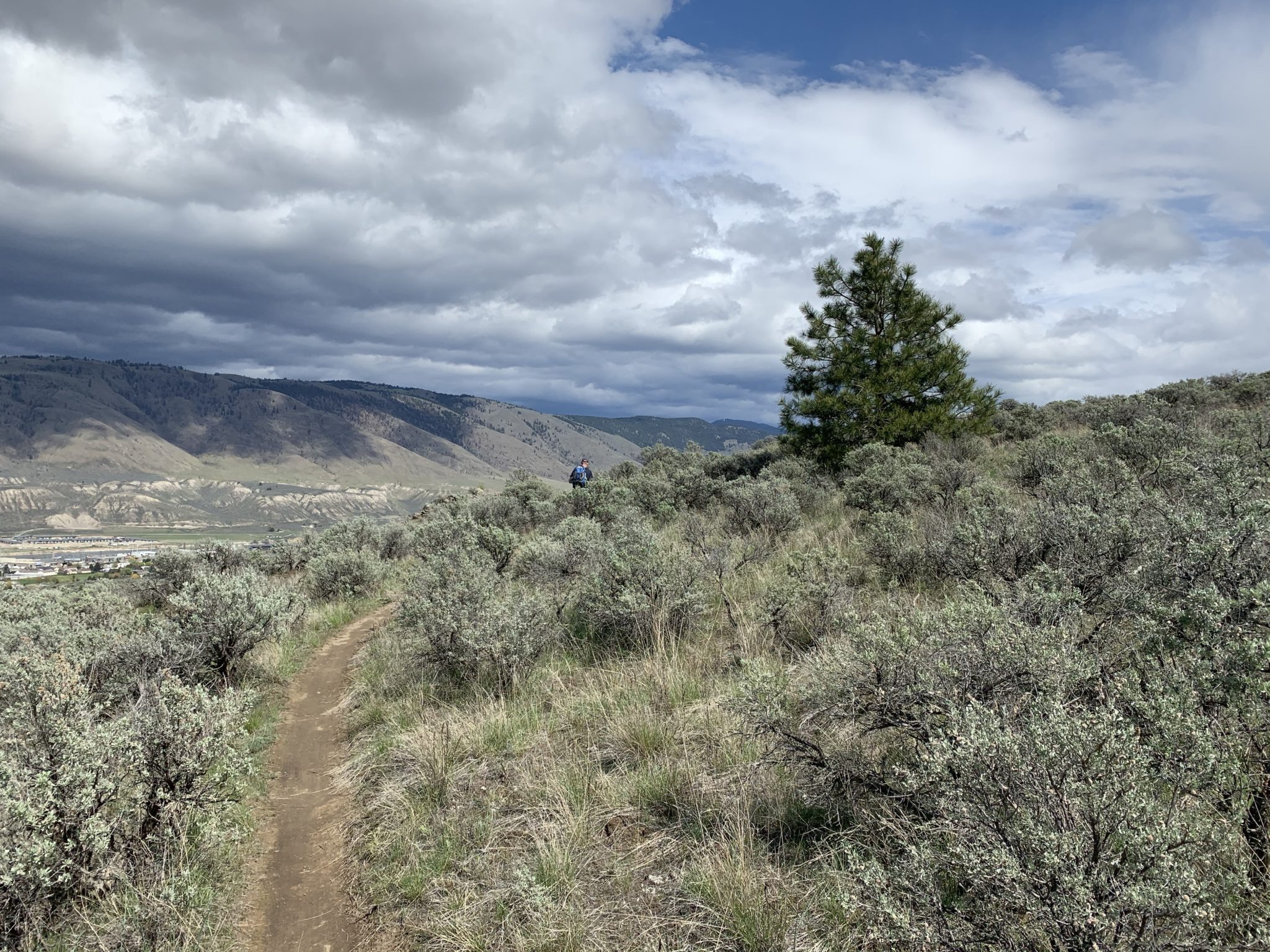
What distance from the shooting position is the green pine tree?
2039cm

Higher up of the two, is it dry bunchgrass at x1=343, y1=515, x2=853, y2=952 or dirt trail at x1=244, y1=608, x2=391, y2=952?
dry bunchgrass at x1=343, y1=515, x2=853, y2=952

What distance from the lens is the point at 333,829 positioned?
6.39 meters

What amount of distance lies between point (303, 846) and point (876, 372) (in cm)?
2008

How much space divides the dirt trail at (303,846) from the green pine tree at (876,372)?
16494 millimetres

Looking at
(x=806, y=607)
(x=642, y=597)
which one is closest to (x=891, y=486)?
(x=806, y=607)

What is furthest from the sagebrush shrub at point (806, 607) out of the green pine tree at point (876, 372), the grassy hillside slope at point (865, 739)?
the green pine tree at point (876, 372)

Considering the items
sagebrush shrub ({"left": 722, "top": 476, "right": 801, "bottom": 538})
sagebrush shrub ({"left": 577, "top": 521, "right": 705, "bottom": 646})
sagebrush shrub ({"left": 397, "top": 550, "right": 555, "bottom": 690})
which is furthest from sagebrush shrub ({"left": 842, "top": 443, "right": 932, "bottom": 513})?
sagebrush shrub ({"left": 397, "top": 550, "right": 555, "bottom": 690})

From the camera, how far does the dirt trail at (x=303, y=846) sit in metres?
5.05

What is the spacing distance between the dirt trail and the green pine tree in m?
16.5

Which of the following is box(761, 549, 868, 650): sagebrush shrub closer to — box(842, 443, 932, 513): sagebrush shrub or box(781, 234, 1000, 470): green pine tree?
box(842, 443, 932, 513): sagebrush shrub

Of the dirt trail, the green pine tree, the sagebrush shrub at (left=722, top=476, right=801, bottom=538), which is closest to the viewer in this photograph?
the dirt trail

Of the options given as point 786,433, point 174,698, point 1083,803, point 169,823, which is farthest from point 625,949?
point 786,433

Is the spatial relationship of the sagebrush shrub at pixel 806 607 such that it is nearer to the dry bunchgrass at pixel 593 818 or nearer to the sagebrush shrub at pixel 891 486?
the dry bunchgrass at pixel 593 818

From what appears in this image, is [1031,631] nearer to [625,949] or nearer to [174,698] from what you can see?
[625,949]
